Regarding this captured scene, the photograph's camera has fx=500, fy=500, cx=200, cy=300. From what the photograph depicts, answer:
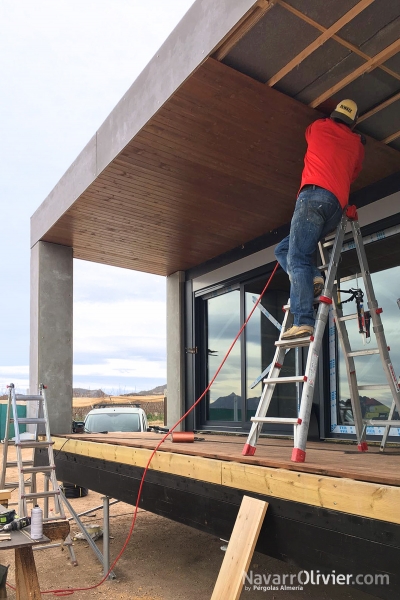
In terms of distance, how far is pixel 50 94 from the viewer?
116ft

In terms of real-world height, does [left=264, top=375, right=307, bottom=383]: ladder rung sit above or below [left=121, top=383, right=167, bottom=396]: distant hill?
above

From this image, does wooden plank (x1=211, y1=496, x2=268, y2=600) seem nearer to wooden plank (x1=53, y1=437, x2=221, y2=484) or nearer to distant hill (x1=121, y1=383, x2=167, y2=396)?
wooden plank (x1=53, y1=437, x2=221, y2=484)

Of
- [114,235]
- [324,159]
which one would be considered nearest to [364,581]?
[324,159]

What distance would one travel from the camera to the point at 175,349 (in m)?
7.82

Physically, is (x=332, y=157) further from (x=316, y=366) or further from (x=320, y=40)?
(x=316, y=366)

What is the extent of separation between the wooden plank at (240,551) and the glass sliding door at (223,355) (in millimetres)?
4224

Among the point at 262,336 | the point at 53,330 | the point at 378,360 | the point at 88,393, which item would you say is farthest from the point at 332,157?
the point at 88,393

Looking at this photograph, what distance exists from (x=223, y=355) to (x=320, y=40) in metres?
4.94

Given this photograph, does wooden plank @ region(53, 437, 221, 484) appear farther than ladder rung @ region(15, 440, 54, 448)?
→ No

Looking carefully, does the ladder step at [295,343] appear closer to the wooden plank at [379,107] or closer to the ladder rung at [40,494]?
the wooden plank at [379,107]

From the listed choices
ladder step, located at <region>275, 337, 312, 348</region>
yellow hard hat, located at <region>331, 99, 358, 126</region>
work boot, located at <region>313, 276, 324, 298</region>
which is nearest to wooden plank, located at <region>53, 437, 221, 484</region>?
ladder step, located at <region>275, 337, 312, 348</region>

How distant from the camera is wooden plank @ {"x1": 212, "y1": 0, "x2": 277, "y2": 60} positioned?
2676 millimetres

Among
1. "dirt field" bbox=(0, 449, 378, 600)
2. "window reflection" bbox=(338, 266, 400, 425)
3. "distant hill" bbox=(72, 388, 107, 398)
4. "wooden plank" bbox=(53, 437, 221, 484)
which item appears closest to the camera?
"wooden plank" bbox=(53, 437, 221, 484)

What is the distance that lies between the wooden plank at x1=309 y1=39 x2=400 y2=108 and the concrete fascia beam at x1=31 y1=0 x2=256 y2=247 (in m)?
0.84
